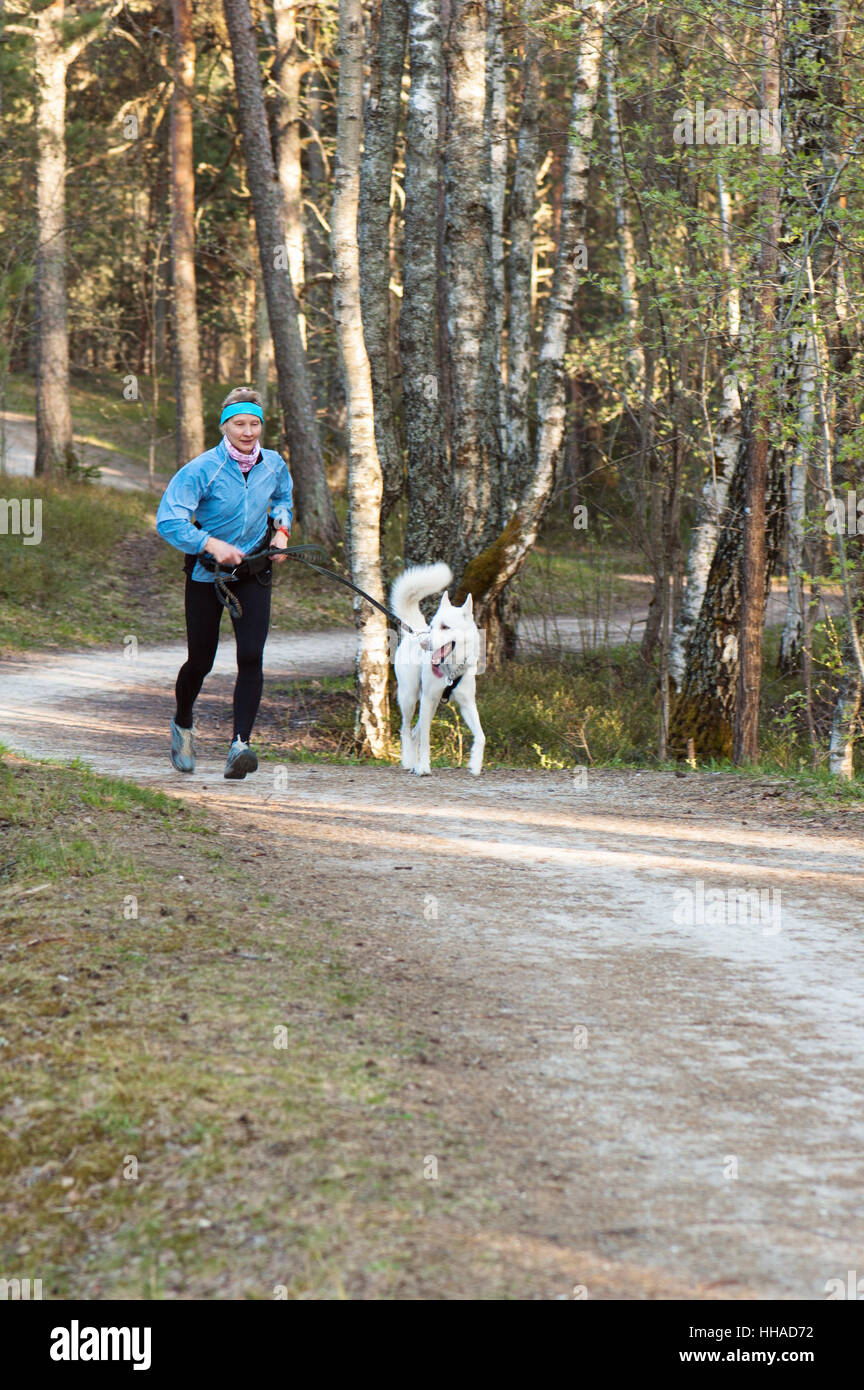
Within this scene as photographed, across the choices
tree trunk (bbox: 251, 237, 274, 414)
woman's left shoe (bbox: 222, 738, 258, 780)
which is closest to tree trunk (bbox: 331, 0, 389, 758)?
woman's left shoe (bbox: 222, 738, 258, 780)

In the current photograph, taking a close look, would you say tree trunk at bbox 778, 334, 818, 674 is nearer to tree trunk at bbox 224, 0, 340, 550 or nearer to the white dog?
A: the white dog

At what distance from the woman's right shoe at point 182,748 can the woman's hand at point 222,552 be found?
1.76m

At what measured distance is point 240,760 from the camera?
852 centimetres

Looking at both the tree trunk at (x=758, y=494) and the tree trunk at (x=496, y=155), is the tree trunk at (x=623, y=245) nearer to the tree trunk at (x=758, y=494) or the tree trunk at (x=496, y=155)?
the tree trunk at (x=758, y=494)

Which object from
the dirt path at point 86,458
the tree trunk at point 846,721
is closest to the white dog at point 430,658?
the tree trunk at point 846,721

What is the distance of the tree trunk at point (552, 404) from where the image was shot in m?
13.4

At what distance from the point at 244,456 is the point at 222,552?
694mm

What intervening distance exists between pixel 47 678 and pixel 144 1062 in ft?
35.3

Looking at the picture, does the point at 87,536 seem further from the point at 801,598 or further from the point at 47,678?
the point at 801,598

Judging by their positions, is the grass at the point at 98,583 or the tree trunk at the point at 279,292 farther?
the tree trunk at the point at 279,292

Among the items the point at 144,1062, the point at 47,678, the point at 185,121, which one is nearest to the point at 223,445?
the point at 144,1062

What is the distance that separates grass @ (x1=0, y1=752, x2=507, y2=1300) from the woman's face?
9.99ft
